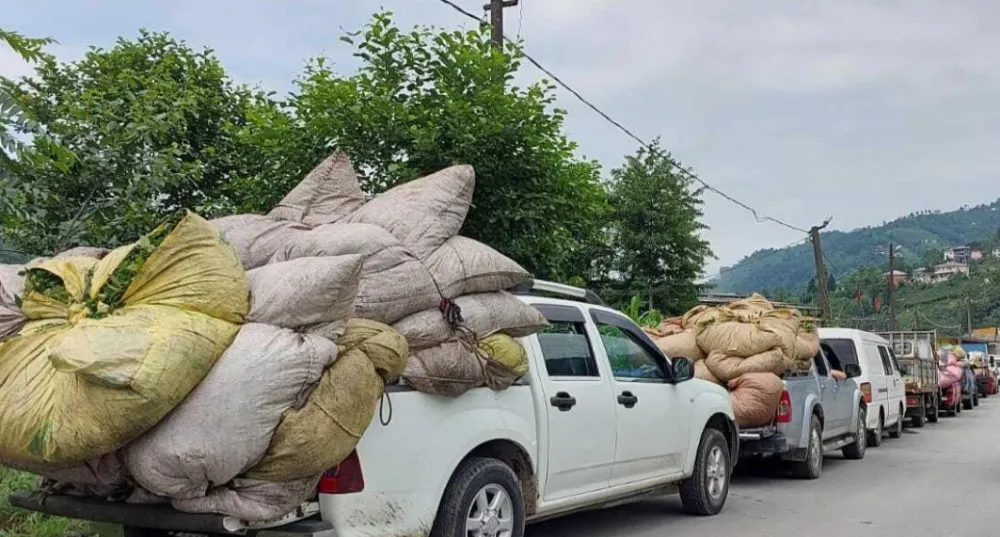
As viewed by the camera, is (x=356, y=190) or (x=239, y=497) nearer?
(x=239, y=497)

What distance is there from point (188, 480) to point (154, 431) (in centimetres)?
25

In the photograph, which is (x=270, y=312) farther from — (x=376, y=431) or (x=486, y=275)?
(x=486, y=275)

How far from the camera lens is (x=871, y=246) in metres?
129

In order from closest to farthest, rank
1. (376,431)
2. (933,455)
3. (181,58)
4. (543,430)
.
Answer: (376,431) < (543,430) < (933,455) < (181,58)

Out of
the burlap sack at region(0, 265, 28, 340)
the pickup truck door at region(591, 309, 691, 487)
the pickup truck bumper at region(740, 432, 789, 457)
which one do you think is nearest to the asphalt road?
the pickup truck bumper at region(740, 432, 789, 457)

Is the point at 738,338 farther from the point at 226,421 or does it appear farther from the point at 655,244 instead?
the point at 655,244

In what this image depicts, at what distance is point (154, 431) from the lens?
400 centimetres

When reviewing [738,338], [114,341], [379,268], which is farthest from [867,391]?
[114,341]

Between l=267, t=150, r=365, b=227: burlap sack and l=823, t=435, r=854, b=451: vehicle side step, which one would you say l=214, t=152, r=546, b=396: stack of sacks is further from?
l=823, t=435, r=854, b=451: vehicle side step

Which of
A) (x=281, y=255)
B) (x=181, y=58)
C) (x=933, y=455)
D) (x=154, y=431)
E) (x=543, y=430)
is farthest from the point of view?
(x=181, y=58)

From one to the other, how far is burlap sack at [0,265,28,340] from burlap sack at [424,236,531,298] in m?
2.13

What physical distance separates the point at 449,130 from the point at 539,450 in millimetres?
4952

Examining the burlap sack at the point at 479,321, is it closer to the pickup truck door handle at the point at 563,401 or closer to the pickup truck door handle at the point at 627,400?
the pickup truck door handle at the point at 563,401

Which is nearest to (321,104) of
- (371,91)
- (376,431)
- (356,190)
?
(371,91)
